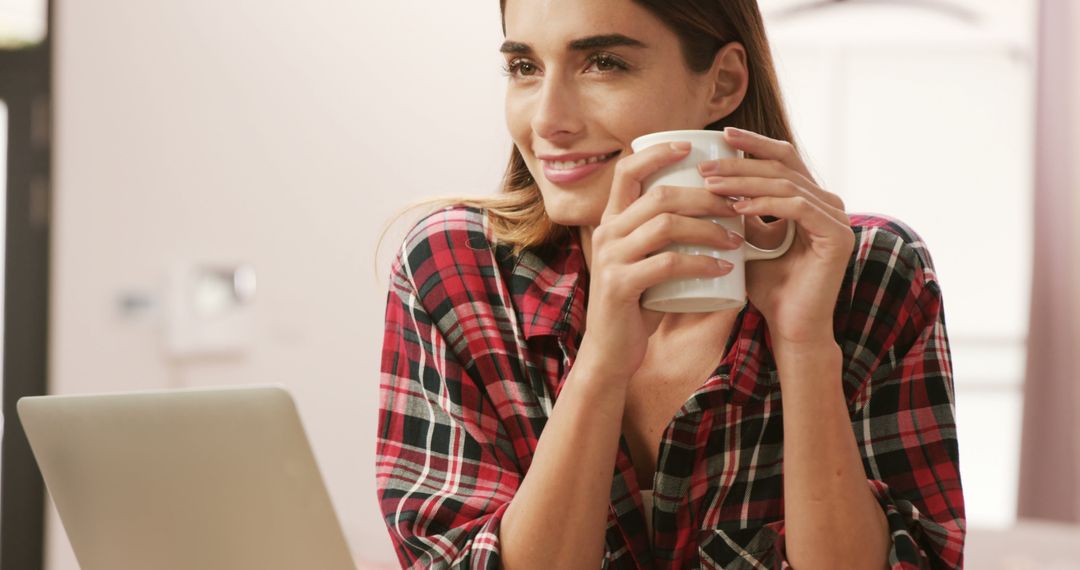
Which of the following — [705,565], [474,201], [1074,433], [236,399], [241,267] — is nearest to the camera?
[236,399]

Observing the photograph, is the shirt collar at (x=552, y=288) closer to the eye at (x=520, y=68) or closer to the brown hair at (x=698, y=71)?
the brown hair at (x=698, y=71)

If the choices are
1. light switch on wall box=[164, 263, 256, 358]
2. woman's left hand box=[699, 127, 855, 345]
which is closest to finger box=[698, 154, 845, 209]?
woman's left hand box=[699, 127, 855, 345]

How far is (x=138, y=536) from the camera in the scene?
840 mm

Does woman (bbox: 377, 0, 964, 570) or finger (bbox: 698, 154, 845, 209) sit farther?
woman (bbox: 377, 0, 964, 570)

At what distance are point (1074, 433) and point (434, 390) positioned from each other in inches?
64.3

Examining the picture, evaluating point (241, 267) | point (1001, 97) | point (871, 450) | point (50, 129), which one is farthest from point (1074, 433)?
point (50, 129)

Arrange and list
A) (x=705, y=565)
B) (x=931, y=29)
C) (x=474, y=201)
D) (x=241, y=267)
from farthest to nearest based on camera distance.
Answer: (x=241, y=267), (x=931, y=29), (x=474, y=201), (x=705, y=565)

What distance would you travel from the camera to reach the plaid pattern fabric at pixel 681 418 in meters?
1.10

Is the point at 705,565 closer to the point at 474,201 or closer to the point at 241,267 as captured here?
the point at 474,201

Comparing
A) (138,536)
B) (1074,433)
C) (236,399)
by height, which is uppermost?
(236,399)

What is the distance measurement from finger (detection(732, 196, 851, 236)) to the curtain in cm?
157

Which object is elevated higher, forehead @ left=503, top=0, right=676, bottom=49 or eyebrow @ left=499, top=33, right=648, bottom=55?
forehead @ left=503, top=0, right=676, bottom=49

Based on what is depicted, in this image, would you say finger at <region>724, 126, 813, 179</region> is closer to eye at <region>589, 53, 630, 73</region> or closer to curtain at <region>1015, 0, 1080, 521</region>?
eye at <region>589, 53, 630, 73</region>

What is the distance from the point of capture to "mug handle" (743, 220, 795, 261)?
918 millimetres
